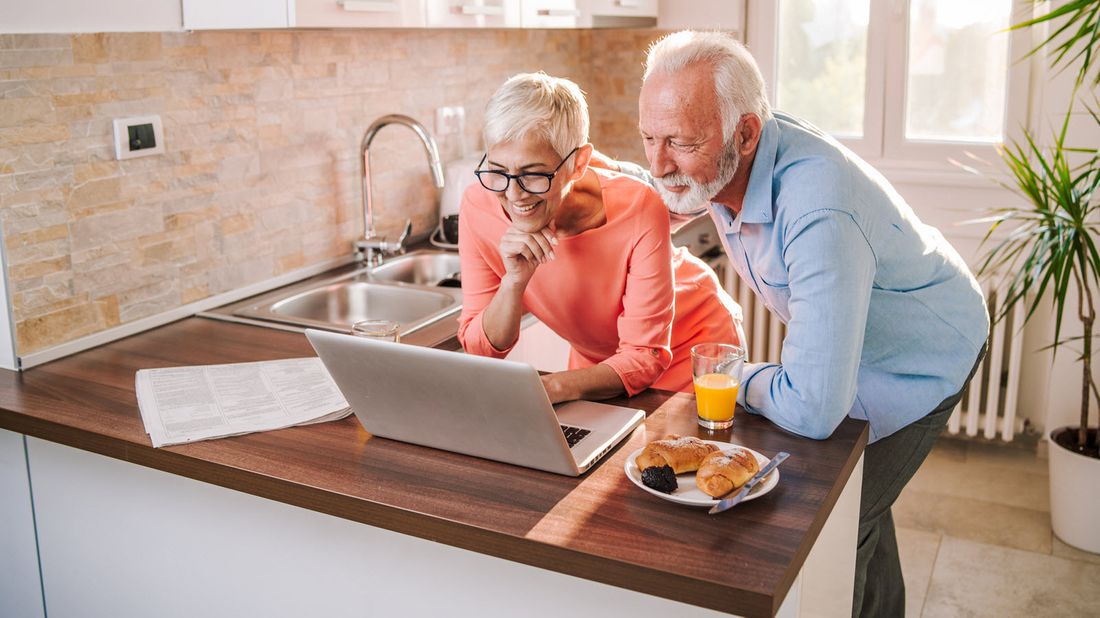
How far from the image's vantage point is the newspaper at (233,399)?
5.46 ft

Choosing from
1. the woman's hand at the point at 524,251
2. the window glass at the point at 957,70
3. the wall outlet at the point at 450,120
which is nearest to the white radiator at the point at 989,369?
the window glass at the point at 957,70

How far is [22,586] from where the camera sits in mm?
1972

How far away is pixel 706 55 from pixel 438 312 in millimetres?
1020

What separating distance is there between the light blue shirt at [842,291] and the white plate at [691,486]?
0.53 feet

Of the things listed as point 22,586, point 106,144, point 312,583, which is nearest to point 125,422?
point 312,583

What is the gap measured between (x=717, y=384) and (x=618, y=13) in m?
1.91

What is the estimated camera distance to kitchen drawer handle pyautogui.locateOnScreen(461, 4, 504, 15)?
100 inches

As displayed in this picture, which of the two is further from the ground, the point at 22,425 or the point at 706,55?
the point at 706,55

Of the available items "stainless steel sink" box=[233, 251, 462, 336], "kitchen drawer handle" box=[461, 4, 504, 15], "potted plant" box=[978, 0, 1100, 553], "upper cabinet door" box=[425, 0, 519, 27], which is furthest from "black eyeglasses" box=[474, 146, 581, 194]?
"potted plant" box=[978, 0, 1100, 553]

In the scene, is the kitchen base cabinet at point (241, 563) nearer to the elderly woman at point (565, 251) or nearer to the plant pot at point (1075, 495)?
the elderly woman at point (565, 251)

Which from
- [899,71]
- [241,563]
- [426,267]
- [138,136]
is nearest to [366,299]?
[426,267]

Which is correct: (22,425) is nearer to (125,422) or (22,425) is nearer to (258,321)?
(125,422)

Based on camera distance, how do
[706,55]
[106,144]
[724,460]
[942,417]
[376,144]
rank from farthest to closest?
[376,144], [106,144], [942,417], [706,55], [724,460]

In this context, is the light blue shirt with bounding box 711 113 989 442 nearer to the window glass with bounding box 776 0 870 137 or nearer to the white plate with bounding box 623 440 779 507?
the white plate with bounding box 623 440 779 507
